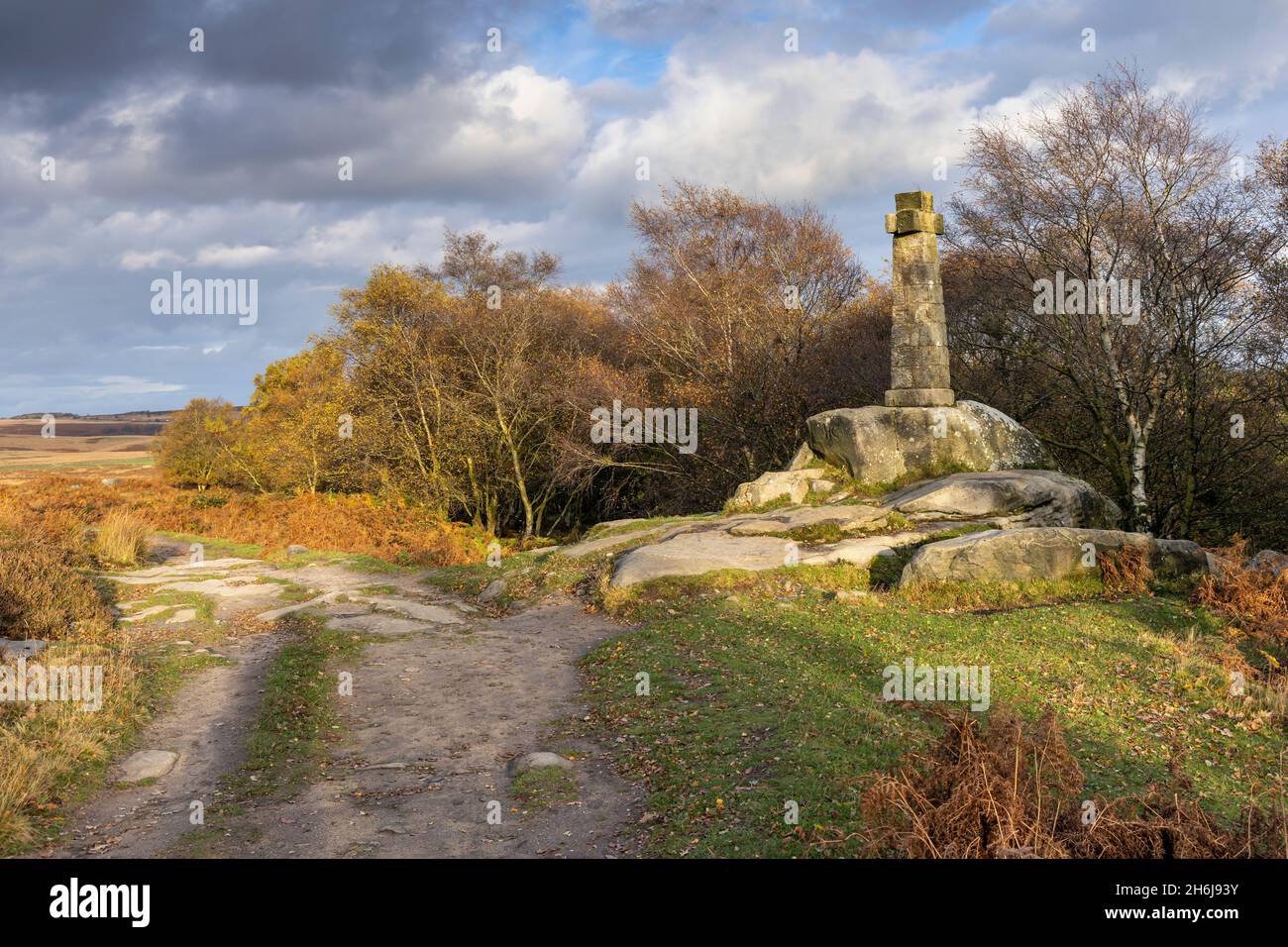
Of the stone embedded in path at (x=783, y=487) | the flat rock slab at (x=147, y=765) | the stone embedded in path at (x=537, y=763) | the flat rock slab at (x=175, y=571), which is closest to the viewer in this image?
the stone embedded in path at (x=537, y=763)

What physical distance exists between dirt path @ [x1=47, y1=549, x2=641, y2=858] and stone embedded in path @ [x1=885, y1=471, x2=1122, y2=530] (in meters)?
7.15

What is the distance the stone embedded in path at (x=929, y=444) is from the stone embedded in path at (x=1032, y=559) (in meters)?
5.56

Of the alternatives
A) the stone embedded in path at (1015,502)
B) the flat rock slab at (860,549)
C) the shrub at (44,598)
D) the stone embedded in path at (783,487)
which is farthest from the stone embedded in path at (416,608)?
the stone embedded in path at (1015,502)

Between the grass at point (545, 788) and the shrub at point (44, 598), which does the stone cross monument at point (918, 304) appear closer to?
the grass at point (545, 788)

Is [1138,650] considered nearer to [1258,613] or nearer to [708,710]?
[1258,613]

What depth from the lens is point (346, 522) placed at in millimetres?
28547

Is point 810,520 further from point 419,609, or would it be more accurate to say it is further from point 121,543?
point 121,543

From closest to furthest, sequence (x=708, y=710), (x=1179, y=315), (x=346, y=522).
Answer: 1. (x=708, y=710)
2. (x=1179, y=315)
3. (x=346, y=522)

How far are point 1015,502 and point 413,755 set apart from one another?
1274 centimetres

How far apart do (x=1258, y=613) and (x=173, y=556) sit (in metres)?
24.8

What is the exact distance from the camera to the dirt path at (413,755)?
7.04 m

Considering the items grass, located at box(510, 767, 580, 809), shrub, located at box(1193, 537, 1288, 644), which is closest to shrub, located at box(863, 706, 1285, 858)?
grass, located at box(510, 767, 580, 809)

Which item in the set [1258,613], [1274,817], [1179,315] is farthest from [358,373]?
[1274,817]

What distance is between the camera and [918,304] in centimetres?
2141
